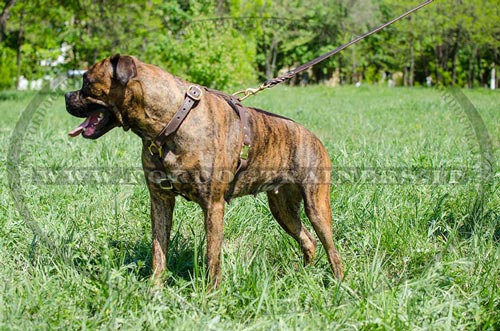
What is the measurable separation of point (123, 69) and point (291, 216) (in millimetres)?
1642

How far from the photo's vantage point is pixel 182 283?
3.44 meters

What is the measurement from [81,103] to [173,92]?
51 centimetres

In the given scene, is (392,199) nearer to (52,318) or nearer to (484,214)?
(484,214)

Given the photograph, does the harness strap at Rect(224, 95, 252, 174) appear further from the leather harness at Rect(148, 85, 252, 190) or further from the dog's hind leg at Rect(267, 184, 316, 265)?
the dog's hind leg at Rect(267, 184, 316, 265)

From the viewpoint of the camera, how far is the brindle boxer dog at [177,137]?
10.2 feet

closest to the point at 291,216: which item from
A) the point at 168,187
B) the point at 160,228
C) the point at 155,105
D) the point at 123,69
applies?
the point at 160,228

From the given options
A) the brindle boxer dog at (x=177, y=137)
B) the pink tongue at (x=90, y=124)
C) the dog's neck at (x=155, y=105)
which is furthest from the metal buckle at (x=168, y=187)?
the pink tongue at (x=90, y=124)

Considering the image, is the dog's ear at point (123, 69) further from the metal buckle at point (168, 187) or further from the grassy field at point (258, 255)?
the grassy field at point (258, 255)

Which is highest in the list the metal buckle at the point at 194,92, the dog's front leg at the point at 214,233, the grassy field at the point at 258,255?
Answer: the metal buckle at the point at 194,92

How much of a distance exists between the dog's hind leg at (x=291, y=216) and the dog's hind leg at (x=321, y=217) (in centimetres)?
27

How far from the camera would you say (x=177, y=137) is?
10.2 ft

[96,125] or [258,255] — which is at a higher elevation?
[96,125]

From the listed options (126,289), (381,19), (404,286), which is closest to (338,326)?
(404,286)

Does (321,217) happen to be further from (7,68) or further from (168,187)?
(7,68)
